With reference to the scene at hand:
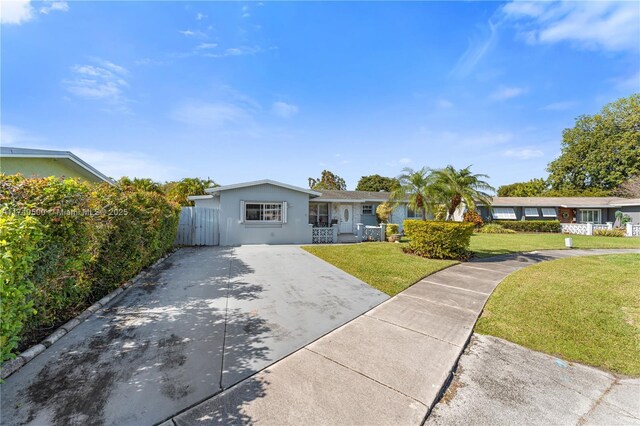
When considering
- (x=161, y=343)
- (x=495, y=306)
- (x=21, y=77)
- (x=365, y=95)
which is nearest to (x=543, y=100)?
(x=365, y=95)

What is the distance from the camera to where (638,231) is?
20.1 m

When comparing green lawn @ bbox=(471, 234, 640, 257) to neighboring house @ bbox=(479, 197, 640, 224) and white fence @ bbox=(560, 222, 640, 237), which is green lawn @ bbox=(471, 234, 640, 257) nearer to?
white fence @ bbox=(560, 222, 640, 237)

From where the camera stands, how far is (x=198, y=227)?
1385 centimetres

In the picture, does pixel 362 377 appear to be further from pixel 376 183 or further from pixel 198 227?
pixel 376 183

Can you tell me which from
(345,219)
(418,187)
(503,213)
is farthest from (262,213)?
(503,213)

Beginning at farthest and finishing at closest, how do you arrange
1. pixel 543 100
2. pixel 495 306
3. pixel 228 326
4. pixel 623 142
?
pixel 623 142 → pixel 543 100 → pixel 495 306 → pixel 228 326

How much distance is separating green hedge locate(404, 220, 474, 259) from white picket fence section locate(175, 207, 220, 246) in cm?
1063

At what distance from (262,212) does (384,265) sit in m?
8.04

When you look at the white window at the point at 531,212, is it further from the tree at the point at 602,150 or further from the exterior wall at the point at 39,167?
the exterior wall at the point at 39,167

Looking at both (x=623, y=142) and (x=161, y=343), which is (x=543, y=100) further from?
(x=623, y=142)

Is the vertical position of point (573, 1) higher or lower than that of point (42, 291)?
higher

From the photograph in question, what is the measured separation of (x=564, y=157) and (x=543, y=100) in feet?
122

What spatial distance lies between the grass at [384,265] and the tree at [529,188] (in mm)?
45859

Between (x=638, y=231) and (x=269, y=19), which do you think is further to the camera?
(x=638, y=231)
